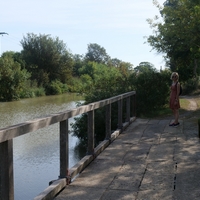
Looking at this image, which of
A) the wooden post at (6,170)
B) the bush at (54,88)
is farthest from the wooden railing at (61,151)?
the bush at (54,88)

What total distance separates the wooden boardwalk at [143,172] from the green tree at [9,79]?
1199 inches

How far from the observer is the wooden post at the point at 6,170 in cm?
286

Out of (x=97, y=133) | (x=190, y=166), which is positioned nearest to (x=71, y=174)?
(x=190, y=166)

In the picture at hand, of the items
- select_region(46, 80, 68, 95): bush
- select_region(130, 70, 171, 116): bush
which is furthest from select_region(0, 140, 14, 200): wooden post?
select_region(46, 80, 68, 95): bush

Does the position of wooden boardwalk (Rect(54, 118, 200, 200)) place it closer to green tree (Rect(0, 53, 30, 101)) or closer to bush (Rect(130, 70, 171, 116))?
bush (Rect(130, 70, 171, 116))

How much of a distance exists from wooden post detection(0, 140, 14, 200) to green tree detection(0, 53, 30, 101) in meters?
34.5

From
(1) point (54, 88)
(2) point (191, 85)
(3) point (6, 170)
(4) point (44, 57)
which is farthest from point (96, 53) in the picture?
(3) point (6, 170)

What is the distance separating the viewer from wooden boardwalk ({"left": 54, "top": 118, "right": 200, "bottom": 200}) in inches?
156

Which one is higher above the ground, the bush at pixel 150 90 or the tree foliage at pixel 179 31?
the tree foliage at pixel 179 31

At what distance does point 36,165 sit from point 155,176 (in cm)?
511

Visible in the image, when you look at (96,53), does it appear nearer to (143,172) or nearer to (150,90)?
(150,90)

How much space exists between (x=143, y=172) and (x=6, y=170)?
246 centimetres

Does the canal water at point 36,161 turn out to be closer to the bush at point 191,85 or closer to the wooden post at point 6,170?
the wooden post at point 6,170

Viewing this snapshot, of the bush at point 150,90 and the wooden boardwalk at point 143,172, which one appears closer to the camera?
the wooden boardwalk at point 143,172
